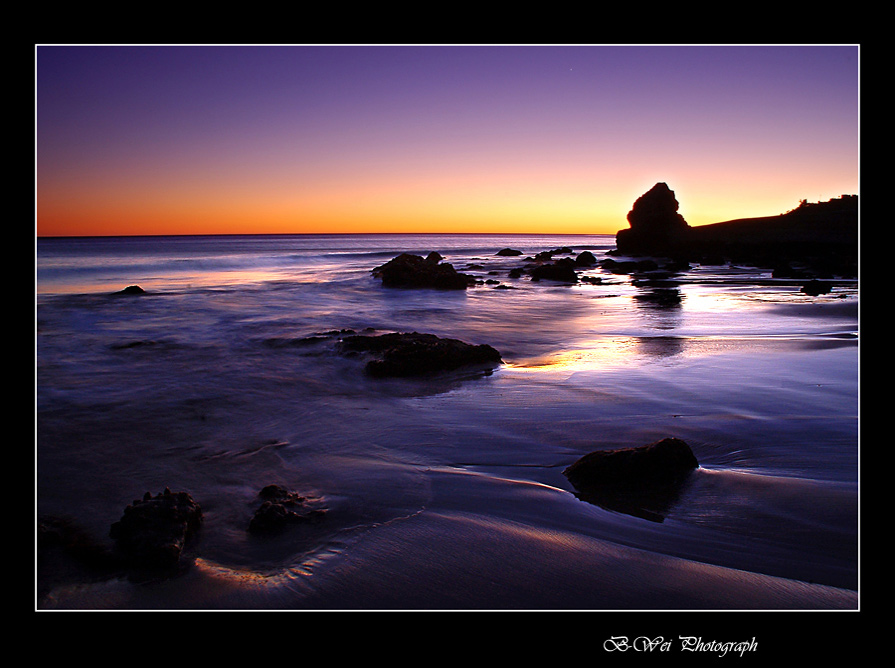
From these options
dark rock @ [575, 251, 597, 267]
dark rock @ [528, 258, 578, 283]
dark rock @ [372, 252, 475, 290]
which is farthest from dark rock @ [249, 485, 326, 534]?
dark rock @ [575, 251, 597, 267]

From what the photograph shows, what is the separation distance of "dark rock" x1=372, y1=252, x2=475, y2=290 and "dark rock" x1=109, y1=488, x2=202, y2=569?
647 inches

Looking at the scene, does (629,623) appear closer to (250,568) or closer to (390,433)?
(250,568)

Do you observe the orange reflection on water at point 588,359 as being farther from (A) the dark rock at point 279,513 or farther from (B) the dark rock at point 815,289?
(B) the dark rock at point 815,289

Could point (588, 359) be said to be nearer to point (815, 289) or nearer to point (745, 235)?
point (815, 289)

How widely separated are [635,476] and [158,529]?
8.32ft

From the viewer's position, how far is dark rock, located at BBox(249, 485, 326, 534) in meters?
2.68

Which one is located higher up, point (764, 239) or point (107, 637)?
point (764, 239)

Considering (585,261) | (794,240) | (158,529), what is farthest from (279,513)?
(794,240)

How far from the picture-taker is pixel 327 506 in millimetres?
2936

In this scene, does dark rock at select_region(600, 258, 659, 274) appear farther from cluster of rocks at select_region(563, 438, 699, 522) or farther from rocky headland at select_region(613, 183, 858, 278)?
cluster of rocks at select_region(563, 438, 699, 522)
